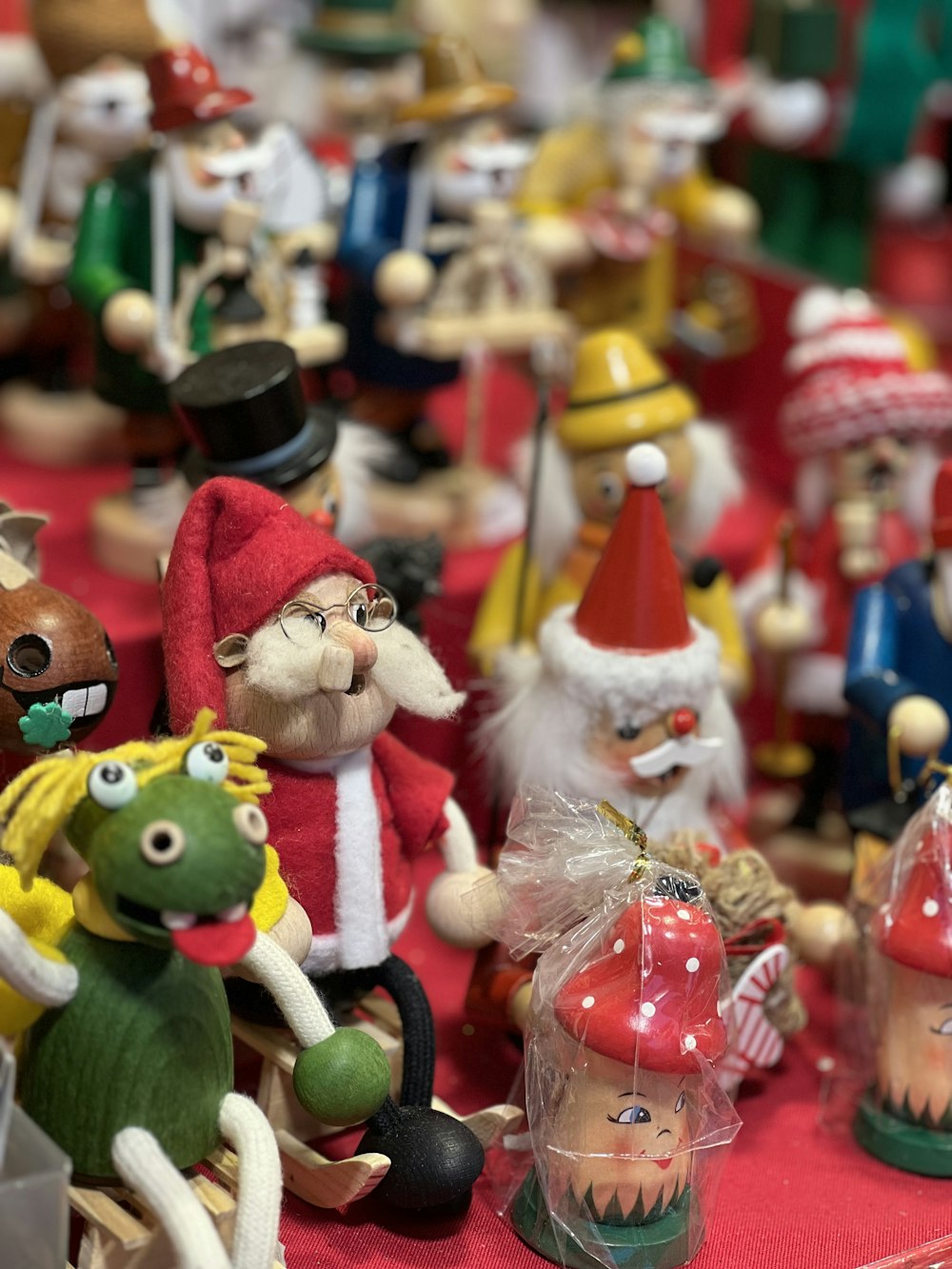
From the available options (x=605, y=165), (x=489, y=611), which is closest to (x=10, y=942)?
(x=489, y=611)

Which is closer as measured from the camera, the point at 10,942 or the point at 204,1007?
the point at 10,942

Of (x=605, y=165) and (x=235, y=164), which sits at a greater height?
(x=235, y=164)

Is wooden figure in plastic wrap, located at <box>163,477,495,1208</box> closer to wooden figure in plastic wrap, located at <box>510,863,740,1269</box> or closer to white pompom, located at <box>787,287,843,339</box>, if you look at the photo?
wooden figure in plastic wrap, located at <box>510,863,740,1269</box>

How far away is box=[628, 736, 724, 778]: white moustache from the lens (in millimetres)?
1575

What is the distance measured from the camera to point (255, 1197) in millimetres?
1218

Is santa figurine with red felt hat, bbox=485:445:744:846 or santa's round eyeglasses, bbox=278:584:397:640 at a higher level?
santa's round eyeglasses, bbox=278:584:397:640

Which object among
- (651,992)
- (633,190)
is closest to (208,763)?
(651,992)

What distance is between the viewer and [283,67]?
118 inches

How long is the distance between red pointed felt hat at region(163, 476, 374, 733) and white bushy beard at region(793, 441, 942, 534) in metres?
0.89

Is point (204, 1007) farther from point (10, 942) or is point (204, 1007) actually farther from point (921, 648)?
point (921, 648)

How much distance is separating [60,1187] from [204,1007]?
0.17 metres

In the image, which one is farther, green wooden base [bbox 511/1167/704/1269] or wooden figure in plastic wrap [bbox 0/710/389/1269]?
green wooden base [bbox 511/1167/704/1269]

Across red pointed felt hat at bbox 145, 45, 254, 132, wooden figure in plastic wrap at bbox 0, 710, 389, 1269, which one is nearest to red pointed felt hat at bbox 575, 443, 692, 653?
wooden figure in plastic wrap at bbox 0, 710, 389, 1269

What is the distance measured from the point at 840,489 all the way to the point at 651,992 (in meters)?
0.94
